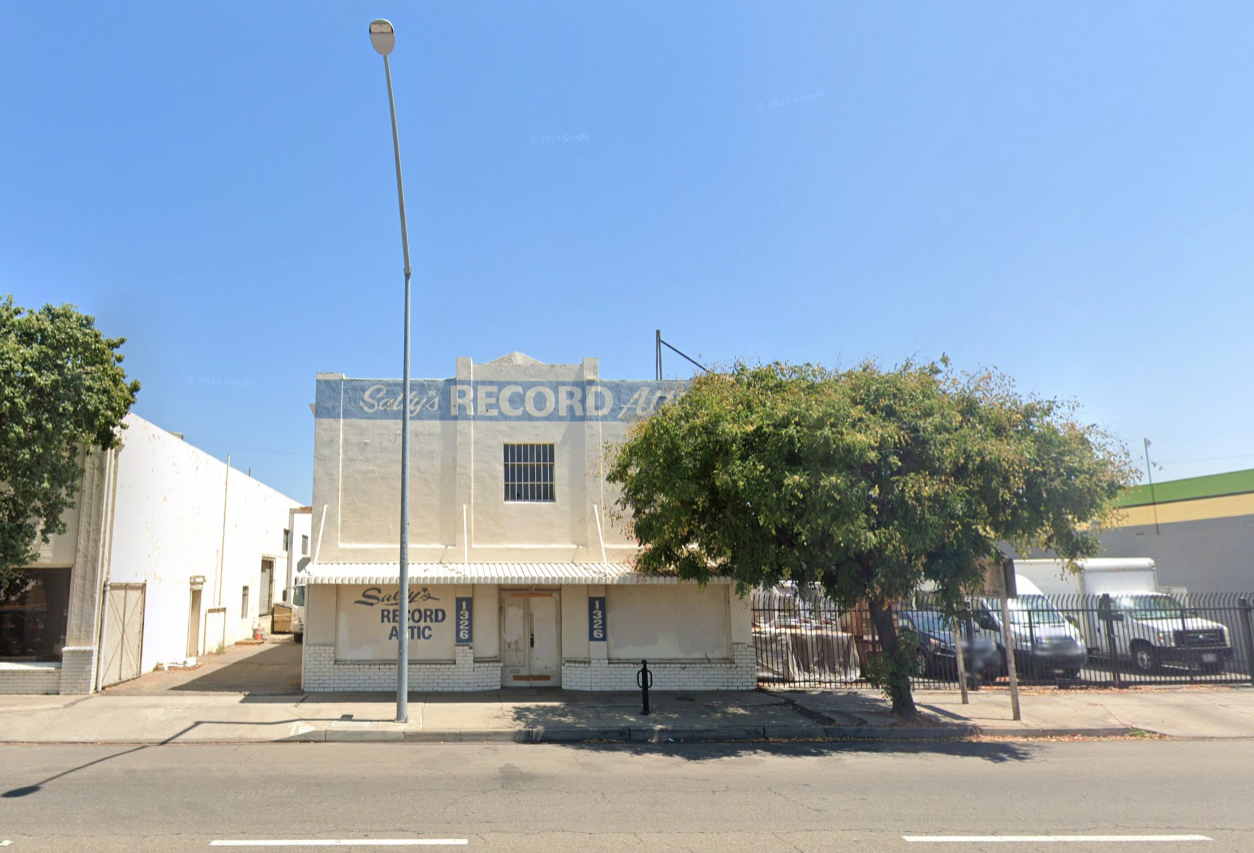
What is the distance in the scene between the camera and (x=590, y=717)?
44.9ft

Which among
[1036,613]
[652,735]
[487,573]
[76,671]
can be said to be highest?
[487,573]

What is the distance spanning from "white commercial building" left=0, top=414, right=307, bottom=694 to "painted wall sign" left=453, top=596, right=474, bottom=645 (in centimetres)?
723

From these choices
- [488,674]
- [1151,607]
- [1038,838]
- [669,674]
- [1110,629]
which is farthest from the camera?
[1151,607]

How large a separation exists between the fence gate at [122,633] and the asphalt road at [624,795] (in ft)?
17.7

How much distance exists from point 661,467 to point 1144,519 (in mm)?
25931

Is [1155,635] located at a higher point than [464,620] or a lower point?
lower

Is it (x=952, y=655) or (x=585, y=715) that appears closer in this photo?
(x=585, y=715)

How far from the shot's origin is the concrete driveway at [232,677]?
16188 millimetres

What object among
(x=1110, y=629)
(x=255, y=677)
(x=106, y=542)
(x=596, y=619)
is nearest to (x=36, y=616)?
(x=106, y=542)

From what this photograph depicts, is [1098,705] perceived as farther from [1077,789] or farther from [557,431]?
[557,431]

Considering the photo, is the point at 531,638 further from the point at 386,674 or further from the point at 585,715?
the point at 585,715

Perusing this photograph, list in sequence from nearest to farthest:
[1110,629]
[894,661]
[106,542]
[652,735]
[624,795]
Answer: [624,795]
[652,735]
[894,661]
[106,542]
[1110,629]

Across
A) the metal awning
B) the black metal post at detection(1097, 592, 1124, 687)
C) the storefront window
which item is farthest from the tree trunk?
the storefront window

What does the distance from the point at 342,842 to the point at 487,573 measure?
893 centimetres
